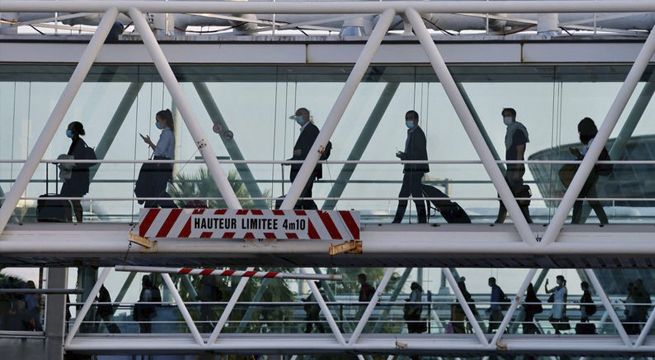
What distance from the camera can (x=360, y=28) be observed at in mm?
33688

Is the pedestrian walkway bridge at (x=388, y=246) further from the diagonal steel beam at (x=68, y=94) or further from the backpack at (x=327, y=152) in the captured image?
the backpack at (x=327, y=152)

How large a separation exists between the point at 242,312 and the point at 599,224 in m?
18.4

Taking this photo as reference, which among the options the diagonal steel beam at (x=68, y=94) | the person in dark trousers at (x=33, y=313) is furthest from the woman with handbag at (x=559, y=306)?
the diagonal steel beam at (x=68, y=94)

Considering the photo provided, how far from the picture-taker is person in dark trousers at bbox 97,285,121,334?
1459 inches

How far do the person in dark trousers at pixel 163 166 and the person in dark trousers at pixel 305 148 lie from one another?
1959mm

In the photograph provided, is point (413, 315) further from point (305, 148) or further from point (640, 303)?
point (305, 148)

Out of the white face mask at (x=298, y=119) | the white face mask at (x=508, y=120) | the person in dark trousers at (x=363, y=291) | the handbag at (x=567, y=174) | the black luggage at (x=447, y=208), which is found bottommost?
the black luggage at (x=447, y=208)

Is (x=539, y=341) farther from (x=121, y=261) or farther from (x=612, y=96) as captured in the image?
(x=121, y=261)

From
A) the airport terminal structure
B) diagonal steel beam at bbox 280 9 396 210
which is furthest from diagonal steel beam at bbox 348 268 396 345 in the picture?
diagonal steel beam at bbox 280 9 396 210

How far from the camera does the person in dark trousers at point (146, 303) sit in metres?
37.1

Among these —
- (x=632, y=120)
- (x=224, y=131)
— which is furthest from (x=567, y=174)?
(x=224, y=131)

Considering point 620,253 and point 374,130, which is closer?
point 620,253

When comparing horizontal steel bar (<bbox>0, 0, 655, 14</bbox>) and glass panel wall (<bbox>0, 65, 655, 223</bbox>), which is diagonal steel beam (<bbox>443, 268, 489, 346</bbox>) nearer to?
glass panel wall (<bbox>0, 65, 655, 223</bbox>)

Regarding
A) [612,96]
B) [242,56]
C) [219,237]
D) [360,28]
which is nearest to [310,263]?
[219,237]
